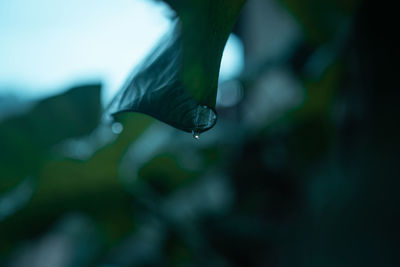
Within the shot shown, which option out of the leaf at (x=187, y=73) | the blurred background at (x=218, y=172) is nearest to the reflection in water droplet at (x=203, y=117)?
the leaf at (x=187, y=73)

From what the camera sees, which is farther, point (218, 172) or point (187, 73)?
point (218, 172)

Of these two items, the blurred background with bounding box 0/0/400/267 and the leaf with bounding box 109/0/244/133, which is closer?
the leaf with bounding box 109/0/244/133

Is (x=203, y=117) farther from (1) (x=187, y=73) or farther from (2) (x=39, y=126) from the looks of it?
(2) (x=39, y=126)

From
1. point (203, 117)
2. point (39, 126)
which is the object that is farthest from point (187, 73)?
point (39, 126)

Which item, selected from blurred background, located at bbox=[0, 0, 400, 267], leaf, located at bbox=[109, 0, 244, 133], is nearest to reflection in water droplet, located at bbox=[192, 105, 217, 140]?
leaf, located at bbox=[109, 0, 244, 133]

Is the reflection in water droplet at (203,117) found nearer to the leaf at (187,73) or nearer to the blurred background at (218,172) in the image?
the leaf at (187,73)

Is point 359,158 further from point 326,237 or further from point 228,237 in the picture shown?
point 228,237

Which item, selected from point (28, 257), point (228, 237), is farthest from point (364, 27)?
point (28, 257)

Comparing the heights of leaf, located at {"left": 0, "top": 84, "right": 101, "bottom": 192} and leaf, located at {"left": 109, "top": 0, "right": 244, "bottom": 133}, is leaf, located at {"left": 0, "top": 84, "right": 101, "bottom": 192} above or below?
below

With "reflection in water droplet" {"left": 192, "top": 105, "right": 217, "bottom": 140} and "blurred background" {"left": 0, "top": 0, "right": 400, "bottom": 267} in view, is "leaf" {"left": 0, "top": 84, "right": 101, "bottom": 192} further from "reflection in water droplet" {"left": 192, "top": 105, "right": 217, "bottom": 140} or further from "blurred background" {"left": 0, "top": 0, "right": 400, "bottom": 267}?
"reflection in water droplet" {"left": 192, "top": 105, "right": 217, "bottom": 140}
